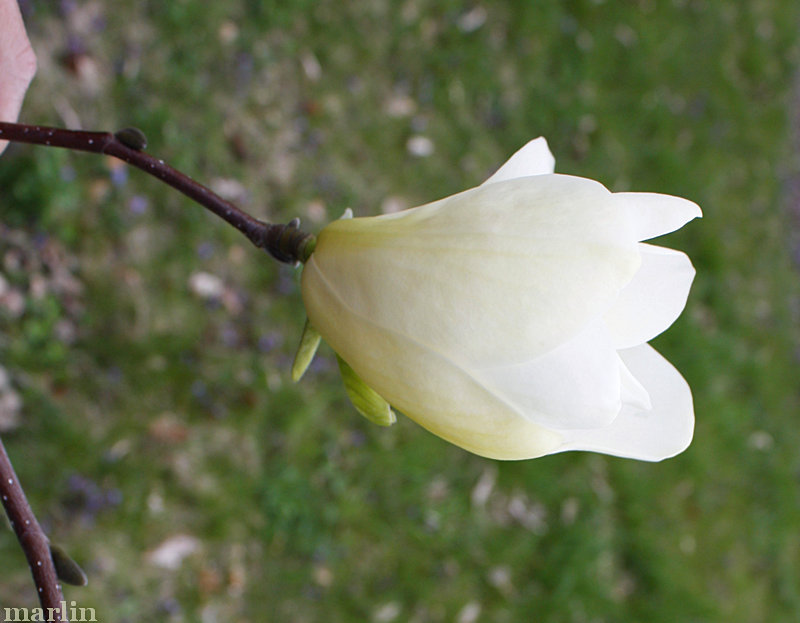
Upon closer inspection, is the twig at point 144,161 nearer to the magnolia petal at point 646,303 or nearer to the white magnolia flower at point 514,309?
the white magnolia flower at point 514,309

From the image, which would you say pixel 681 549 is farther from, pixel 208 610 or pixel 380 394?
pixel 380 394

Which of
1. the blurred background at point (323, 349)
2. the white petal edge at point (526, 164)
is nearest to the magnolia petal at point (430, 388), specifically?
the white petal edge at point (526, 164)

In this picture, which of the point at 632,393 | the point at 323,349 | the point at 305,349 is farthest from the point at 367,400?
the point at 323,349

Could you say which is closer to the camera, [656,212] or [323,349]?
[656,212]

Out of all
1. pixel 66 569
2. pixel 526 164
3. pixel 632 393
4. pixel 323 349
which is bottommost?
pixel 323 349

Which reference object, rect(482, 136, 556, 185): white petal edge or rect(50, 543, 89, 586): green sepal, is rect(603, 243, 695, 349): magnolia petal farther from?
rect(50, 543, 89, 586): green sepal

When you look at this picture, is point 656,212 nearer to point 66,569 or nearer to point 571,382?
point 571,382
